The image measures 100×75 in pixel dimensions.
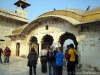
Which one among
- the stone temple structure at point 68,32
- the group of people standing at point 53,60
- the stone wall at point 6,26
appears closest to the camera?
the group of people standing at point 53,60

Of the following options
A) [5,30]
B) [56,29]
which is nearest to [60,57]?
[56,29]

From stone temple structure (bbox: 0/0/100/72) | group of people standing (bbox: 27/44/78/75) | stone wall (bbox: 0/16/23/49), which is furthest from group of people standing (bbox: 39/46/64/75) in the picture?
stone wall (bbox: 0/16/23/49)

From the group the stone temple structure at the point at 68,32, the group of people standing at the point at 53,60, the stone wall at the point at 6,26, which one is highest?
the stone wall at the point at 6,26

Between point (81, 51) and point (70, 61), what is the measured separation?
4723mm

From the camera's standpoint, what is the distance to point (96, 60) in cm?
958

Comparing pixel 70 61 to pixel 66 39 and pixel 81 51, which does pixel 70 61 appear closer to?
pixel 81 51

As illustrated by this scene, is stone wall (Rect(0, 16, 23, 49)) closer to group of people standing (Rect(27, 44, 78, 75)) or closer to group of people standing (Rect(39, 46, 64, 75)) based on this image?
group of people standing (Rect(39, 46, 64, 75))

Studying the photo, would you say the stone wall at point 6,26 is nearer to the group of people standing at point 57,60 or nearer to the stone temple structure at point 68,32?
the stone temple structure at point 68,32

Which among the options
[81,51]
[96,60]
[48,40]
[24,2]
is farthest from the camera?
[24,2]

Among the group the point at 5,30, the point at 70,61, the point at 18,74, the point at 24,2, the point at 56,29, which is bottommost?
the point at 18,74

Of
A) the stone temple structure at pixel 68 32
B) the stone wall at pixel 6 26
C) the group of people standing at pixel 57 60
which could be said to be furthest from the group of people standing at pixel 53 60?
the stone wall at pixel 6 26

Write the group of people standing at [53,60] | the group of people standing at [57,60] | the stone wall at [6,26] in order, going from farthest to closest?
the stone wall at [6,26], the group of people standing at [53,60], the group of people standing at [57,60]

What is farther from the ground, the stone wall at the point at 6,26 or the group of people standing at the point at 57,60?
the stone wall at the point at 6,26

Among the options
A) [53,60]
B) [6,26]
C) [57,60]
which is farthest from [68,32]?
[6,26]
